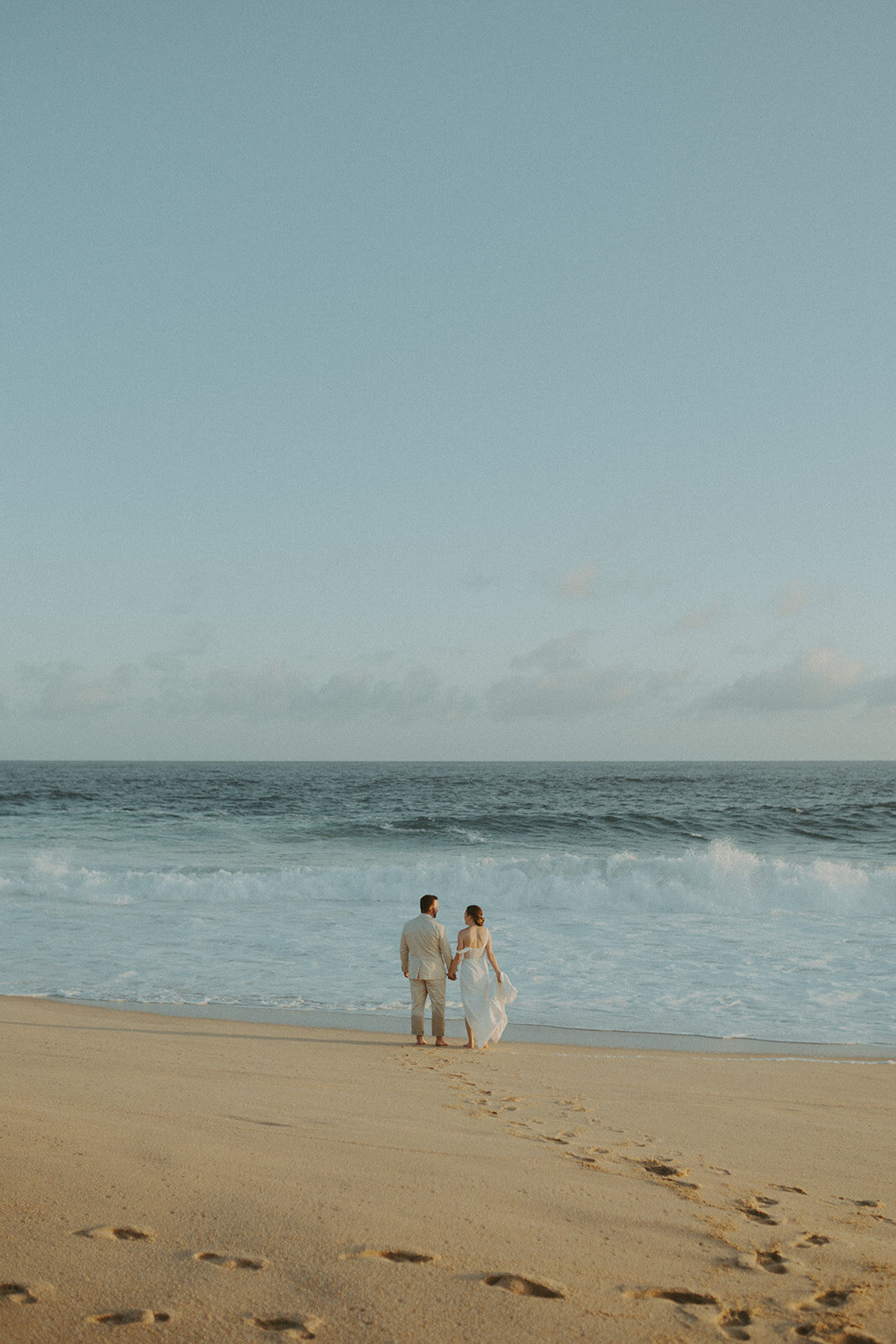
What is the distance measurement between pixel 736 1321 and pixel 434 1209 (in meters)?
1.37

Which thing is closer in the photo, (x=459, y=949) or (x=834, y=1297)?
(x=834, y=1297)

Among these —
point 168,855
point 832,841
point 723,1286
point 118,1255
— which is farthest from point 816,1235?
point 832,841

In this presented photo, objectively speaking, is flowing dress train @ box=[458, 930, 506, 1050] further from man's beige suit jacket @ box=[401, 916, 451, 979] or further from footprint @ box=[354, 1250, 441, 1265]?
footprint @ box=[354, 1250, 441, 1265]

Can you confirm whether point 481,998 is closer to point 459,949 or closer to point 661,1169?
point 459,949

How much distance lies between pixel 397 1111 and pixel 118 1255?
3009 mm

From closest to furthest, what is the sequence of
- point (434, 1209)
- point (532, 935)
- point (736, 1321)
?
point (736, 1321)
point (434, 1209)
point (532, 935)

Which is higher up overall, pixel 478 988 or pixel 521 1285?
pixel 521 1285

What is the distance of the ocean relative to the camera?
10.9 m

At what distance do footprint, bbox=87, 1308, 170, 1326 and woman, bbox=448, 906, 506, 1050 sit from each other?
595 centimetres

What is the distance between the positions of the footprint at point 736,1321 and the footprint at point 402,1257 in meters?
1.05

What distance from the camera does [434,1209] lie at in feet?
12.6

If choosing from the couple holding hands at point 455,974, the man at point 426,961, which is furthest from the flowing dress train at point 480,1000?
the man at point 426,961

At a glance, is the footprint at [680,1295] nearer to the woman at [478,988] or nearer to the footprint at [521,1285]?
the footprint at [521,1285]

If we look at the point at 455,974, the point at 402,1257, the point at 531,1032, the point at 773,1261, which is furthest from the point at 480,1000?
the point at 402,1257
